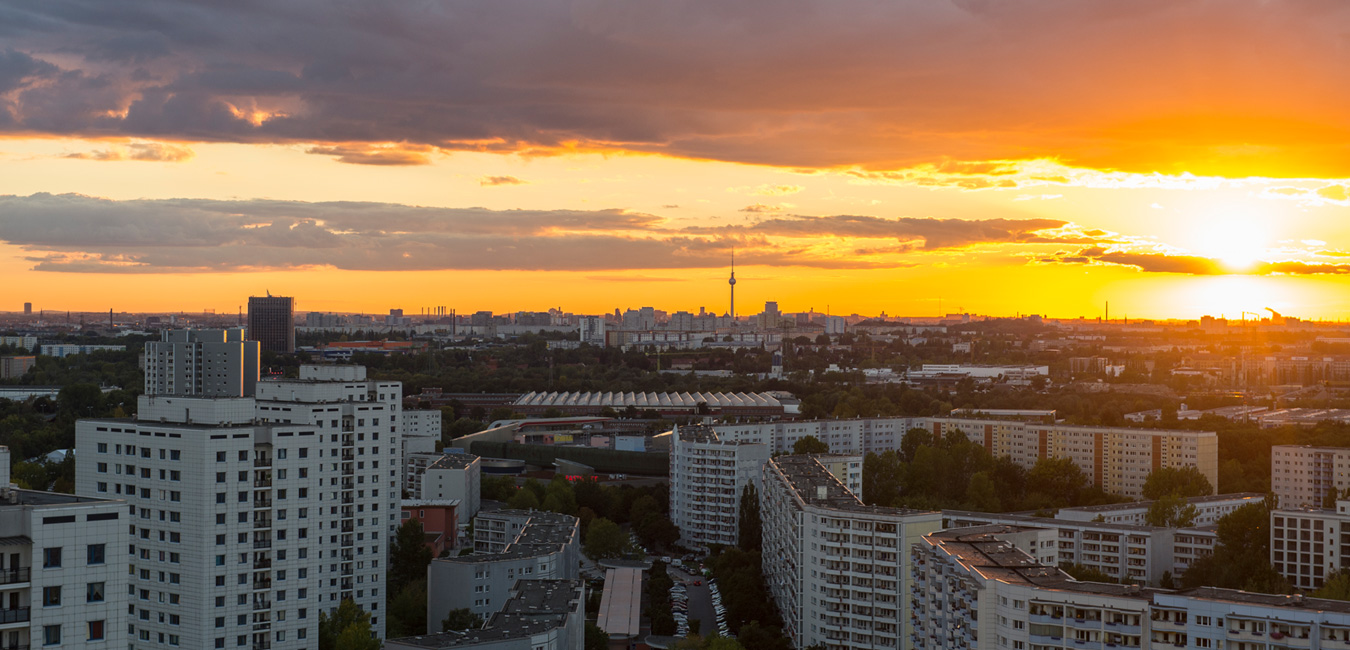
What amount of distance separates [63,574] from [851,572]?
10.9 meters

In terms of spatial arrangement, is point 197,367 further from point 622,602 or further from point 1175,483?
point 1175,483

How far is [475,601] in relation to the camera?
1636cm

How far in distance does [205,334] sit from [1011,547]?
117 ft

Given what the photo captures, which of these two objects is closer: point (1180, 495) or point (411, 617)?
point (411, 617)

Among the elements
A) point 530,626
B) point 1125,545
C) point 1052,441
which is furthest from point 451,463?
point 1052,441

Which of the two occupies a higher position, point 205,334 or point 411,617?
point 205,334

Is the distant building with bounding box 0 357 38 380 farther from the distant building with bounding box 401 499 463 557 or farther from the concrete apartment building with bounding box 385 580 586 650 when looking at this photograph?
the concrete apartment building with bounding box 385 580 586 650

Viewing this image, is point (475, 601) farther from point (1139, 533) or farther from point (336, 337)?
point (336, 337)

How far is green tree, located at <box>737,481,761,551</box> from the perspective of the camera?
22750 mm

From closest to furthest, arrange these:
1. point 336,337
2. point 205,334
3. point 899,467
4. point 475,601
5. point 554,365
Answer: point 475,601, point 899,467, point 205,334, point 554,365, point 336,337

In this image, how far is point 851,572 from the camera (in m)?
16.2

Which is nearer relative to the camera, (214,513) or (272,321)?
(214,513)

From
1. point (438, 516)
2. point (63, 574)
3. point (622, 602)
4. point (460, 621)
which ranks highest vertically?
point (63, 574)

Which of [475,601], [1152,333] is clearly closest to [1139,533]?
[475,601]
